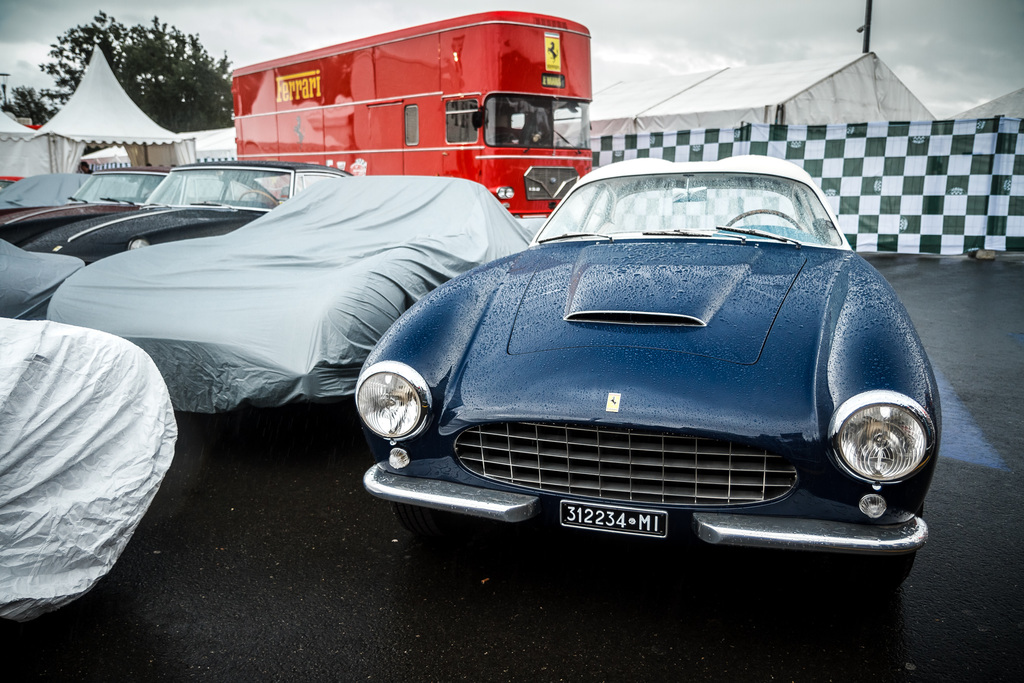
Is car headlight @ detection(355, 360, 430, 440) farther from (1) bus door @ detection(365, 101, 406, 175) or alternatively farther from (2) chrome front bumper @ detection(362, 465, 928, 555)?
(1) bus door @ detection(365, 101, 406, 175)

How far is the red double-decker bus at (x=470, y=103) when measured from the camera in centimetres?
977

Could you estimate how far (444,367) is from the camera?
227 cm

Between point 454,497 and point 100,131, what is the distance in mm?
21931

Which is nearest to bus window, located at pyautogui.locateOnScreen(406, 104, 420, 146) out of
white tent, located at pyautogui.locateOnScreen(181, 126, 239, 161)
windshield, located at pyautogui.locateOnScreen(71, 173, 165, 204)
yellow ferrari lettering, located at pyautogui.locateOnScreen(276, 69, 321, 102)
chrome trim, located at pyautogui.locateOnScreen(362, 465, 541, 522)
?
yellow ferrari lettering, located at pyautogui.locateOnScreen(276, 69, 321, 102)

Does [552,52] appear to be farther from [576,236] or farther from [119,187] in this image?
[576,236]

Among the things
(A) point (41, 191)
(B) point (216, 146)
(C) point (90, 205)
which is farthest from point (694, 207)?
(B) point (216, 146)

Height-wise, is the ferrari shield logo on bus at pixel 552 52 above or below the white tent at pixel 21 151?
above

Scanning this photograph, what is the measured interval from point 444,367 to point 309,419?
80.5 inches

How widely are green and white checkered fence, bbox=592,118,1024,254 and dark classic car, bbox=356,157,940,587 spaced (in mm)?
9187

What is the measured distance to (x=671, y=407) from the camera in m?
1.95

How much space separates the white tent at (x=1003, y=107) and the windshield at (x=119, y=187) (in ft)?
47.6

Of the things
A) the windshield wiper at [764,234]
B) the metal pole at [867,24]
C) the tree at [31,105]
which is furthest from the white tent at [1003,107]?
the tree at [31,105]

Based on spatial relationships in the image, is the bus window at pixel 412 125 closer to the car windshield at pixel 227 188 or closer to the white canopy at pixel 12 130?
the car windshield at pixel 227 188

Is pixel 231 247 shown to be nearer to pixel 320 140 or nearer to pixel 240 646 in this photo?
pixel 240 646
